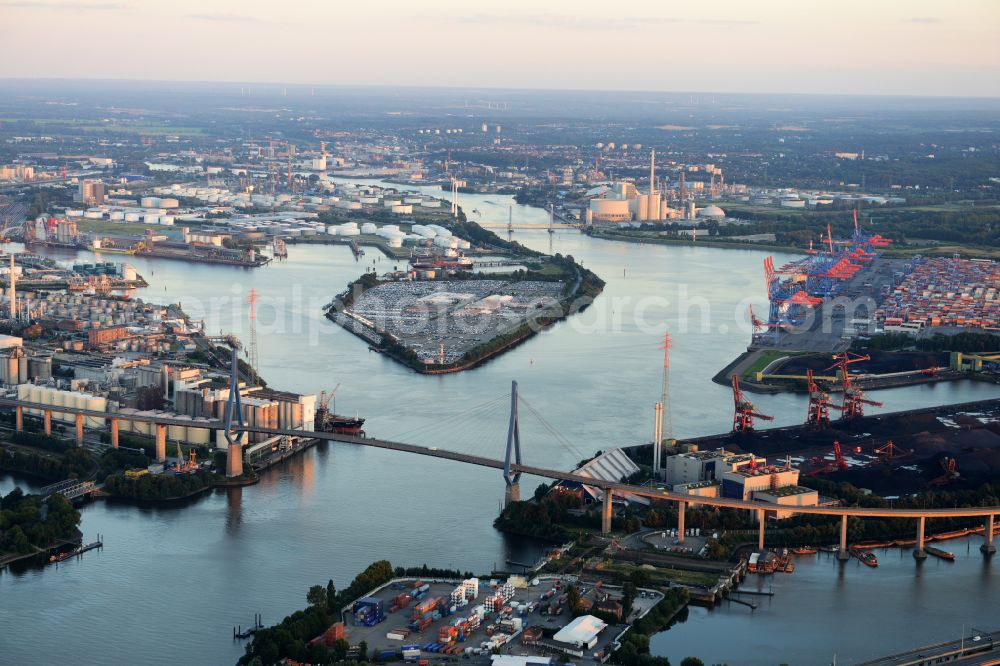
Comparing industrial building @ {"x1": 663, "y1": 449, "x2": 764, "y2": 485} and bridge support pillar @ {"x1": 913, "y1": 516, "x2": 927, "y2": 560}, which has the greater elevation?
industrial building @ {"x1": 663, "y1": 449, "x2": 764, "y2": 485}

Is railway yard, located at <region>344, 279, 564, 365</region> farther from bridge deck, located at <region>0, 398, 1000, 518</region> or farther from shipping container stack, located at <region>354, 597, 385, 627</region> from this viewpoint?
shipping container stack, located at <region>354, 597, 385, 627</region>

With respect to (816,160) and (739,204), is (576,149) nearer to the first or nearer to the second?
(816,160)

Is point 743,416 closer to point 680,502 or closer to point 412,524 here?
point 680,502

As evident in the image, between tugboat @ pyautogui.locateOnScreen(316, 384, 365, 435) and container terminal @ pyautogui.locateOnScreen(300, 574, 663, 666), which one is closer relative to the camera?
container terminal @ pyautogui.locateOnScreen(300, 574, 663, 666)

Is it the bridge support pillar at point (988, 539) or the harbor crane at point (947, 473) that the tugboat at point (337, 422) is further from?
the bridge support pillar at point (988, 539)

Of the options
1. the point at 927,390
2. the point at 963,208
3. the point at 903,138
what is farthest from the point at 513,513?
the point at 903,138

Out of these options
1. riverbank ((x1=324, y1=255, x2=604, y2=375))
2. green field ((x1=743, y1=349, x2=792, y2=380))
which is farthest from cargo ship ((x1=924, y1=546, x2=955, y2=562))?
riverbank ((x1=324, y1=255, x2=604, y2=375))

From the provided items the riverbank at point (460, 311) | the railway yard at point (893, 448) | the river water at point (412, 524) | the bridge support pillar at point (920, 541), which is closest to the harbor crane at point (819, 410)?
the railway yard at point (893, 448)
